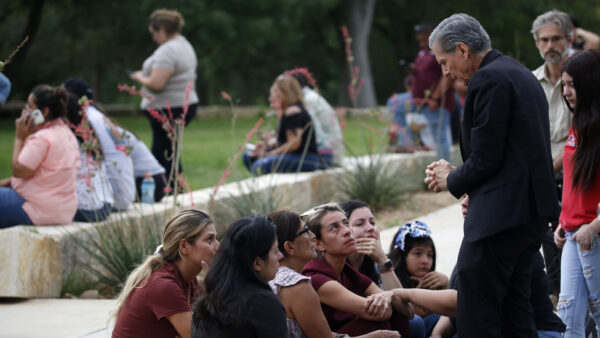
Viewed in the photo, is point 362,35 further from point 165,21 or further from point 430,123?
point 165,21

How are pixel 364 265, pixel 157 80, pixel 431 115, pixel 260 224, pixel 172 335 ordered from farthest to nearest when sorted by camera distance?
pixel 431 115 → pixel 157 80 → pixel 364 265 → pixel 172 335 → pixel 260 224

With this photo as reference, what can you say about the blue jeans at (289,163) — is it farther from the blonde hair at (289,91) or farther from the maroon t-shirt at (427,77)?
the maroon t-shirt at (427,77)

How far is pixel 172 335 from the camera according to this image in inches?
143

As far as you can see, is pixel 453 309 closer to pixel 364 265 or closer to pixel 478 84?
pixel 364 265

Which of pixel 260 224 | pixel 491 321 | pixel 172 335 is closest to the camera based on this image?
pixel 260 224

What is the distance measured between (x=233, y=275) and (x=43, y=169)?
3.17 meters

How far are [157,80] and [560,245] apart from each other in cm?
487

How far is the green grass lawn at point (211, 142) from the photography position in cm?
1000

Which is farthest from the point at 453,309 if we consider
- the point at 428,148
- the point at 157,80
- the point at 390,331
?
the point at 428,148

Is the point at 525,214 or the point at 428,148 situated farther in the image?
the point at 428,148

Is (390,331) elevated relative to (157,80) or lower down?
lower down

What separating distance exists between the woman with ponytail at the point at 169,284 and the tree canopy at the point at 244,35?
17044 millimetres

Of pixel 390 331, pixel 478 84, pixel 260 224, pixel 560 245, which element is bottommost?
pixel 390 331

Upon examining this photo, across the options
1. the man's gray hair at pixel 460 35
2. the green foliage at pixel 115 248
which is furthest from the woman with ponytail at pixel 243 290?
the green foliage at pixel 115 248
